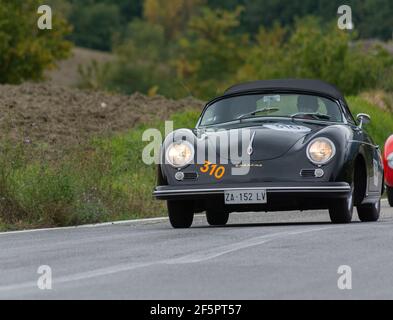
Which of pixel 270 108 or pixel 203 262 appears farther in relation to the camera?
pixel 270 108

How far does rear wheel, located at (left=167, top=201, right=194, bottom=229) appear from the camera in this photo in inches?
560

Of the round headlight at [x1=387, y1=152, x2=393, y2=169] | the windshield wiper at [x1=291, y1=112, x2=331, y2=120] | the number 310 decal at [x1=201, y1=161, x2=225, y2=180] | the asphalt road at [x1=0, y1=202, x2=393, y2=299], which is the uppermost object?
the windshield wiper at [x1=291, y1=112, x2=331, y2=120]

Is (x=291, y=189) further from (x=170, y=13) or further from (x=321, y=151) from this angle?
(x=170, y=13)

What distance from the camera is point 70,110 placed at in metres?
30.3

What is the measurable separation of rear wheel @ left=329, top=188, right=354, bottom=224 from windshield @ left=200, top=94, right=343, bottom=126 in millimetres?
1304

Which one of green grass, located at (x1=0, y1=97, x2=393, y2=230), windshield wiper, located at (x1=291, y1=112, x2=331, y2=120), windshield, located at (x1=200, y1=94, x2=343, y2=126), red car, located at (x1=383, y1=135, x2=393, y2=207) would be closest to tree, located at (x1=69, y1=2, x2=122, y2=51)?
red car, located at (x1=383, y1=135, x2=393, y2=207)

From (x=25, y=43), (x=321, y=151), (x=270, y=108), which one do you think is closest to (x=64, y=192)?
(x=270, y=108)

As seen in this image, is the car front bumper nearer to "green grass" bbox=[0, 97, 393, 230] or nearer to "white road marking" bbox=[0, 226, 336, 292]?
"white road marking" bbox=[0, 226, 336, 292]

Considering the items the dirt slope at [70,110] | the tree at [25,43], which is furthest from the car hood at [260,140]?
the tree at [25,43]

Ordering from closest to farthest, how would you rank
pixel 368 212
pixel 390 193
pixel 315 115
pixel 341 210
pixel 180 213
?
pixel 341 210 → pixel 180 213 → pixel 315 115 → pixel 368 212 → pixel 390 193

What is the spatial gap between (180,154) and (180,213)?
2.30 feet

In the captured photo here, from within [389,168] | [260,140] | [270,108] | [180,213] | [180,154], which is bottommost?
[180,213]

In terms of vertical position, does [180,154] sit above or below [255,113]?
below
